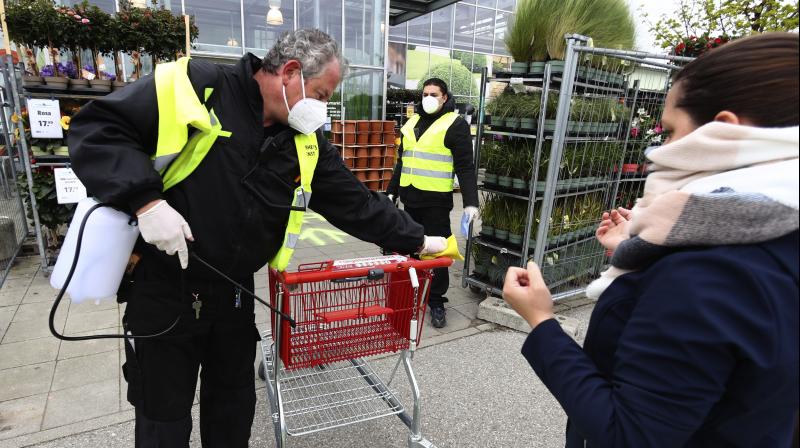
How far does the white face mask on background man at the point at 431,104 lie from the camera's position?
4.11m

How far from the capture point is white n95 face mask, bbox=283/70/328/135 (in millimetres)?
1903

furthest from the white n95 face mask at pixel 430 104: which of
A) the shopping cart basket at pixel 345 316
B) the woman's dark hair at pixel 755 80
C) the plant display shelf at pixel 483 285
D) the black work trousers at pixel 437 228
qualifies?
the woman's dark hair at pixel 755 80

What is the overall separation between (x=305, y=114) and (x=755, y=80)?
1.50 metres

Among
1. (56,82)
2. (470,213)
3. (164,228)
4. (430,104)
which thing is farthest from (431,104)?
(56,82)

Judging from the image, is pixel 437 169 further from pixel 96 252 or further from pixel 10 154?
pixel 10 154

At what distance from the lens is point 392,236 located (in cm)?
229

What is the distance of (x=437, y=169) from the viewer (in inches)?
161

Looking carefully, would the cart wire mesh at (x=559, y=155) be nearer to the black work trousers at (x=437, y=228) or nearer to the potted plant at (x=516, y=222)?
the potted plant at (x=516, y=222)

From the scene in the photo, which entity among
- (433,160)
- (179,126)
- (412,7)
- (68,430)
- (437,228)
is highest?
(412,7)

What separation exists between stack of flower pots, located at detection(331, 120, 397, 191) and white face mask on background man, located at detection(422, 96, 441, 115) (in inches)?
207

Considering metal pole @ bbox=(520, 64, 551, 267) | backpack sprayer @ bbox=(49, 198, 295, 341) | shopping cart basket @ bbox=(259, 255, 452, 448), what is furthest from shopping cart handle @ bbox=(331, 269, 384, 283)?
metal pole @ bbox=(520, 64, 551, 267)

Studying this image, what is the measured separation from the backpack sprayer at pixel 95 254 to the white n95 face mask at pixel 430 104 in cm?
287

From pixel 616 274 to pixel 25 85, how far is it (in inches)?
223

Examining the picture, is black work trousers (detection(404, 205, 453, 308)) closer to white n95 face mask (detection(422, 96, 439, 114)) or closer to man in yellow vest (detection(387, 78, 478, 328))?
man in yellow vest (detection(387, 78, 478, 328))
